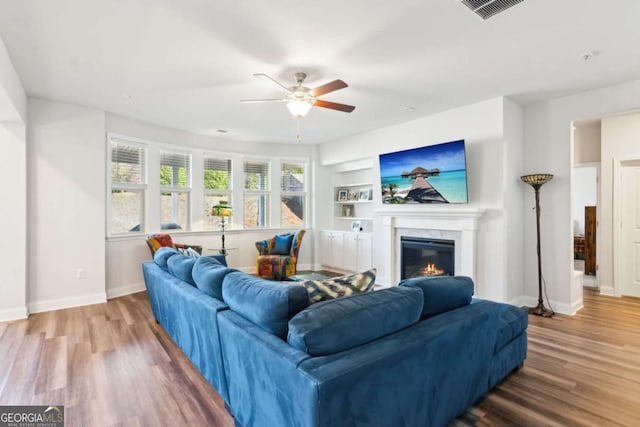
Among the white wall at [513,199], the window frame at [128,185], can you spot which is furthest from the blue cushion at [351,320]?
the window frame at [128,185]

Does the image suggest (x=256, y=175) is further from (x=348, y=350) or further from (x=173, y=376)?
(x=348, y=350)

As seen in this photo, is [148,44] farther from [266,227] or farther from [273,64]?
[266,227]

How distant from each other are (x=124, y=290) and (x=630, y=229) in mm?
7571

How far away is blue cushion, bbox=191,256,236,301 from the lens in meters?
2.22

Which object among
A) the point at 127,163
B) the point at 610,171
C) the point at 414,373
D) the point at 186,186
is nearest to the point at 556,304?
the point at 610,171

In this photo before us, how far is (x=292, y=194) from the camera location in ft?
23.3

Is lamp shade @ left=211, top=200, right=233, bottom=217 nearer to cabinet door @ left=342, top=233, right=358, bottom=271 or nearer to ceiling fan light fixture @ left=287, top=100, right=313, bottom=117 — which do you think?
cabinet door @ left=342, top=233, right=358, bottom=271

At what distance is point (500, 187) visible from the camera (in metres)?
4.09

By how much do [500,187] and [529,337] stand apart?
1784 mm

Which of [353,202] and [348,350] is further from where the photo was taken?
[353,202]

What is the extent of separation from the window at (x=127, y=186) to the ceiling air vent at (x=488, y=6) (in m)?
4.97

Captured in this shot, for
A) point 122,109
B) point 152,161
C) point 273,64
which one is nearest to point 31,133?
point 122,109

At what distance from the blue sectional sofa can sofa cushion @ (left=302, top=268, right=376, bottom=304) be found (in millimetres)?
96

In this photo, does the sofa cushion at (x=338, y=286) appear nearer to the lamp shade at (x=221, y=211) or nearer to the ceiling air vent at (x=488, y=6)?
the ceiling air vent at (x=488, y=6)
